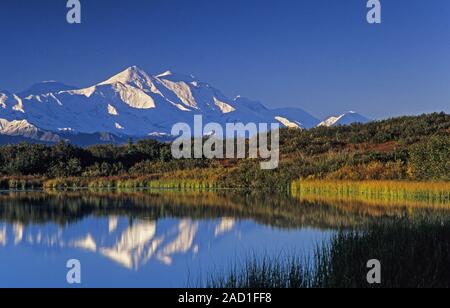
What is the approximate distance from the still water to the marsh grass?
133cm

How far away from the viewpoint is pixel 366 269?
11.3 m

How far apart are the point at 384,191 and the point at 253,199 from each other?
22.9 feet

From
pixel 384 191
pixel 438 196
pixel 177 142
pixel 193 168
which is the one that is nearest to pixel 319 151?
pixel 193 168

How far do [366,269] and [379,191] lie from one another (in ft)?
85.1

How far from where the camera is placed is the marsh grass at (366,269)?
10.6 m

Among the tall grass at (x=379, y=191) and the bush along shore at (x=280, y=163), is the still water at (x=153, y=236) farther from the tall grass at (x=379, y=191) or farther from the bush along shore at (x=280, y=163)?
the bush along shore at (x=280, y=163)

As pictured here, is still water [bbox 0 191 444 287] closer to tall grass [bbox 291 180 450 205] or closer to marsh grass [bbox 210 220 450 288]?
marsh grass [bbox 210 220 450 288]

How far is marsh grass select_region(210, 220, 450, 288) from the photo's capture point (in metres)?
10.6

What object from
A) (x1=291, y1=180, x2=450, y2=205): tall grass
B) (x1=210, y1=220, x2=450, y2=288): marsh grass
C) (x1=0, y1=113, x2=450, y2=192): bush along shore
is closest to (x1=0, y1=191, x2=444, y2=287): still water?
(x1=210, y1=220, x2=450, y2=288): marsh grass

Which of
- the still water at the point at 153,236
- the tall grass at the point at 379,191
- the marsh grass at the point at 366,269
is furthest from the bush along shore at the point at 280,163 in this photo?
the marsh grass at the point at 366,269

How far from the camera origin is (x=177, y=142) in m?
75.1

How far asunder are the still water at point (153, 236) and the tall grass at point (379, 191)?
4.21 m

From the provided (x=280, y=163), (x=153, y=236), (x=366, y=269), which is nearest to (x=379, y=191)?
(x=280, y=163)

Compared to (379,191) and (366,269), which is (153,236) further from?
(379,191)
